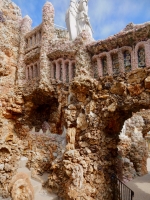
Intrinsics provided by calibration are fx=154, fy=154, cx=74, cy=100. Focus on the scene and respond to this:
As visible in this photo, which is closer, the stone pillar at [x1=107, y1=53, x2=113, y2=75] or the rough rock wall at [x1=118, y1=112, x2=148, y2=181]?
the stone pillar at [x1=107, y1=53, x2=113, y2=75]

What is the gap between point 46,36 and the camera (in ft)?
34.3

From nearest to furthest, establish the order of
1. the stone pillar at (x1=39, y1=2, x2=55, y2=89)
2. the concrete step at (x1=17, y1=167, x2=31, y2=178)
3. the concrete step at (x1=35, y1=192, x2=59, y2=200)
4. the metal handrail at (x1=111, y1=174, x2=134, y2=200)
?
the metal handrail at (x1=111, y1=174, x2=134, y2=200) < the concrete step at (x1=35, y1=192, x2=59, y2=200) < the concrete step at (x1=17, y1=167, x2=31, y2=178) < the stone pillar at (x1=39, y1=2, x2=55, y2=89)

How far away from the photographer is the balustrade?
29.8 feet

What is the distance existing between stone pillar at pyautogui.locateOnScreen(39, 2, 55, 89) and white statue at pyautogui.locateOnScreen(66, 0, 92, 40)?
2.19m

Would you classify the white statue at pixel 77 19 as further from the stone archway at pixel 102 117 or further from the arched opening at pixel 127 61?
the stone archway at pixel 102 117

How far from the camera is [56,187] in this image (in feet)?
23.4

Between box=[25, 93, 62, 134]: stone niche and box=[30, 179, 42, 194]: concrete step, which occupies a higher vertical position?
box=[25, 93, 62, 134]: stone niche

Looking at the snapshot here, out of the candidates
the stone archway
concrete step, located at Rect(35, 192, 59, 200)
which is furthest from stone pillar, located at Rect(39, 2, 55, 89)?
concrete step, located at Rect(35, 192, 59, 200)

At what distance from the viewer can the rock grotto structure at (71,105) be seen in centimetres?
647

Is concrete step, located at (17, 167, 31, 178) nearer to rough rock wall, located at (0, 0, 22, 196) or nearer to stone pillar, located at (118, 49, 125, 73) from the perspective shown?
rough rock wall, located at (0, 0, 22, 196)

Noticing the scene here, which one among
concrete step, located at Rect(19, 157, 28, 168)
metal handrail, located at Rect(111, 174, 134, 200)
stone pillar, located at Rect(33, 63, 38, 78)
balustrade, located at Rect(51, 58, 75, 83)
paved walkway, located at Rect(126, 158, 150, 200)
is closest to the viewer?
metal handrail, located at Rect(111, 174, 134, 200)

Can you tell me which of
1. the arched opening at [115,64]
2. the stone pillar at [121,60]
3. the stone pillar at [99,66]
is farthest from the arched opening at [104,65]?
the stone pillar at [121,60]

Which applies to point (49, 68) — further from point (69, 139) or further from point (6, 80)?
point (69, 139)

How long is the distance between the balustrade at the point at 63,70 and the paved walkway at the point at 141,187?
7.13 m
